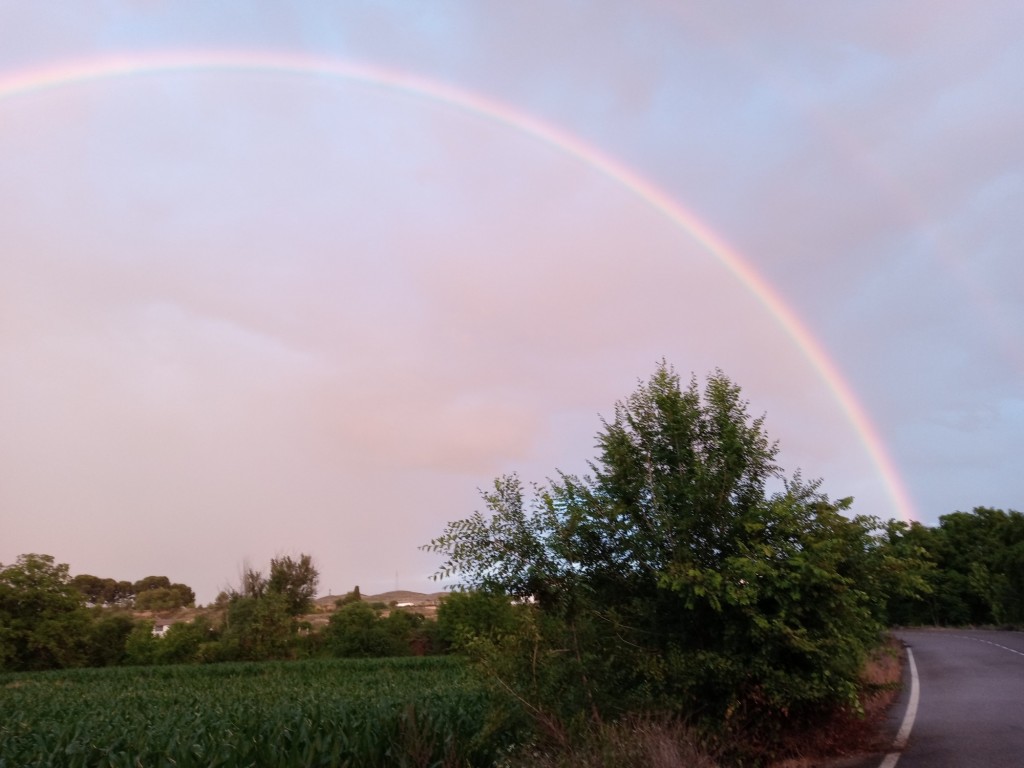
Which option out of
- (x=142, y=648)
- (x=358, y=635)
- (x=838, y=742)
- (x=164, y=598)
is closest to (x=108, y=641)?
(x=142, y=648)

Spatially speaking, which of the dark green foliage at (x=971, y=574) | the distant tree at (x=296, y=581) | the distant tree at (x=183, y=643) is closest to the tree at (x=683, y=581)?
the dark green foliage at (x=971, y=574)

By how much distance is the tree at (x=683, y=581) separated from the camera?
9.45m

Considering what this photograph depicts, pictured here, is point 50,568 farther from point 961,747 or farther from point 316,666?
point 961,747

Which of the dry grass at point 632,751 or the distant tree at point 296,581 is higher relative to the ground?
the distant tree at point 296,581

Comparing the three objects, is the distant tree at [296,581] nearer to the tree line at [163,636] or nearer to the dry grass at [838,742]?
the tree line at [163,636]

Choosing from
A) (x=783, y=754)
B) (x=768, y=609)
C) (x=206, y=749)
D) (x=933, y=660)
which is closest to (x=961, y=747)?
(x=783, y=754)

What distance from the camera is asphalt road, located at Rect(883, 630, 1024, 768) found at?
983 centimetres

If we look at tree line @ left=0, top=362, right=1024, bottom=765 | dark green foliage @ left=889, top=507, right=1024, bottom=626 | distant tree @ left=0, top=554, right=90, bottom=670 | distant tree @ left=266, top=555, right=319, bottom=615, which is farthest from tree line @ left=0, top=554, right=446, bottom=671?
tree line @ left=0, top=362, right=1024, bottom=765

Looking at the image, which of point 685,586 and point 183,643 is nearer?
point 685,586

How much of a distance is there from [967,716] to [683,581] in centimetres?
785

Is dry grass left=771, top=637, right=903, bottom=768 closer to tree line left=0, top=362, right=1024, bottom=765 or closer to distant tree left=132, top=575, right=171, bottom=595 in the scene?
tree line left=0, top=362, right=1024, bottom=765

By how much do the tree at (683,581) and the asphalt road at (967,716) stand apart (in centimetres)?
154

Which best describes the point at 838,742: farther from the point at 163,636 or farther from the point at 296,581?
the point at 296,581

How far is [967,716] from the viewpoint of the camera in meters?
13.3
